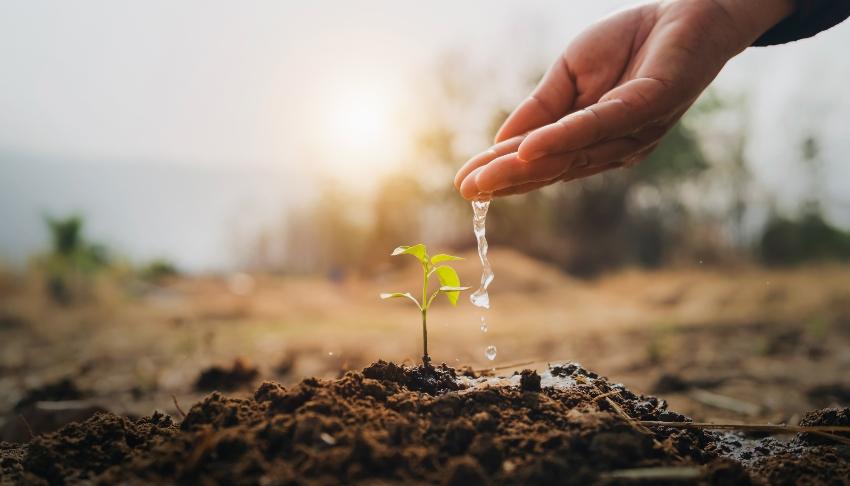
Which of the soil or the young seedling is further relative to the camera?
the young seedling

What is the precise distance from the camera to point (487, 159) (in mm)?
2893

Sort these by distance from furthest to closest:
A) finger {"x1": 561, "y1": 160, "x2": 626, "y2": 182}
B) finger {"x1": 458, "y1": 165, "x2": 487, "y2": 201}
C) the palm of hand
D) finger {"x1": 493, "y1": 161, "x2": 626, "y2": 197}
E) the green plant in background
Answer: the green plant in background, finger {"x1": 561, "y1": 160, "x2": 626, "y2": 182}, finger {"x1": 493, "y1": 161, "x2": 626, "y2": 197}, finger {"x1": 458, "y1": 165, "x2": 487, "y2": 201}, the palm of hand

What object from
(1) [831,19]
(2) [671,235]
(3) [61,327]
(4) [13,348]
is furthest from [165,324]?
(2) [671,235]

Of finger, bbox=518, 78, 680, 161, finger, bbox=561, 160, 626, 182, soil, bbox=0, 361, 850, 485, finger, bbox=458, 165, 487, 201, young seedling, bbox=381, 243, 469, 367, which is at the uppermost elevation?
finger, bbox=518, 78, 680, 161

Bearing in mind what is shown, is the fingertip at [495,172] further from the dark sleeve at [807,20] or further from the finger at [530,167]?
the dark sleeve at [807,20]

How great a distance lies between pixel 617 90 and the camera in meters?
2.61

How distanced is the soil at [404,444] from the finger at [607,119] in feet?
3.46

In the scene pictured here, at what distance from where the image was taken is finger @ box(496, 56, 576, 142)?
133 inches

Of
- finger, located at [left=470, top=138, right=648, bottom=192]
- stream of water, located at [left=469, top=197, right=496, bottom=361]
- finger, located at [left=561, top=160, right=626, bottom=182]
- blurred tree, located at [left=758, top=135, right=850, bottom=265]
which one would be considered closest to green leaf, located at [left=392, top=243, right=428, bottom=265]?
stream of water, located at [left=469, top=197, right=496, bottom=361]

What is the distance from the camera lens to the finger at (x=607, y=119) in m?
2.47

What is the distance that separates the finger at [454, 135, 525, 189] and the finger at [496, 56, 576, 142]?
394 mm

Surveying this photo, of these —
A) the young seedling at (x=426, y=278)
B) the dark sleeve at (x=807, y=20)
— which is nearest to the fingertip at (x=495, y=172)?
the young seedling at (x=426, y=278)

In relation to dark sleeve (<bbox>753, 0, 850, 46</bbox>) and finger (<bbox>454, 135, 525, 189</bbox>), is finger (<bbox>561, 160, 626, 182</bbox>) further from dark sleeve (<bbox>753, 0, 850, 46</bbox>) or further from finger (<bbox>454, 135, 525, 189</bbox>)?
dark sleeve (<bbox>753, 0, 850, 46</bbox>)

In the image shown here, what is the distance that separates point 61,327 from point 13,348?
2.30 m
